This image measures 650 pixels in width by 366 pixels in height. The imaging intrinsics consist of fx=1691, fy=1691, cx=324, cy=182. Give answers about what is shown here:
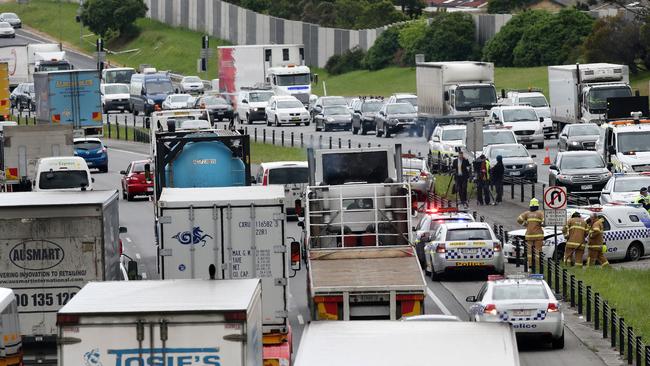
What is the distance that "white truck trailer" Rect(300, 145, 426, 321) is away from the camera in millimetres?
24188

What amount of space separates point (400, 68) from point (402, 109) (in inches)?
1357

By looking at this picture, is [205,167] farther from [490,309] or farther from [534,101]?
[534,101]

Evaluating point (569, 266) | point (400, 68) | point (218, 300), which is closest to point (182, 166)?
point (569, 266)

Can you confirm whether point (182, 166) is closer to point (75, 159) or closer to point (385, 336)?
point (75, 159)

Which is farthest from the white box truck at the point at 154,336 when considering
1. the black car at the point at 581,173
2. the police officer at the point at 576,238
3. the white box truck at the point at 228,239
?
the black car at the point at 581,173

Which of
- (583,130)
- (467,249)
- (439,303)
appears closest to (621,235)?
(467,249)

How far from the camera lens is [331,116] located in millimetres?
75312

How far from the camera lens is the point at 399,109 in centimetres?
7225

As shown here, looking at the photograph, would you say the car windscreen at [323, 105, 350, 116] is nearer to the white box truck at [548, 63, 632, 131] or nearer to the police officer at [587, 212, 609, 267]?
the white box truck at [548, 63, 632, 131]

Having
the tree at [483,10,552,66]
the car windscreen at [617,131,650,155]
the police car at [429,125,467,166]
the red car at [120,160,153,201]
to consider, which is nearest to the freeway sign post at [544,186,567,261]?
the car windscreen at [617,131,650,155]

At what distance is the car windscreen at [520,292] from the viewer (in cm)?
2614

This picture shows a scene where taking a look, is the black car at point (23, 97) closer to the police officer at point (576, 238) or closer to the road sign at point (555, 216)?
the police officer at point (576, 238)

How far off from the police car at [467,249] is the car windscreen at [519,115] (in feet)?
95.9

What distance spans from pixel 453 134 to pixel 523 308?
105 feet
